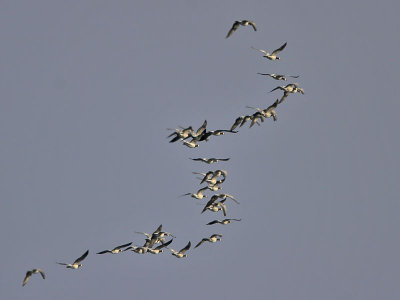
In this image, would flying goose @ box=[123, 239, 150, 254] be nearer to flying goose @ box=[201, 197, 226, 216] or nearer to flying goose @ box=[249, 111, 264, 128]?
flying goose @ box=[201, 197, 226, 216]

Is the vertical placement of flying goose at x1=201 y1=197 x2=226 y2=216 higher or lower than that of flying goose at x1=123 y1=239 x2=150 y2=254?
higher

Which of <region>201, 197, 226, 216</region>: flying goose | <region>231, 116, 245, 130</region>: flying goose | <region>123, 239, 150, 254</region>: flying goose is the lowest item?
<region>123, 239, 150, 254</region>: flying goose

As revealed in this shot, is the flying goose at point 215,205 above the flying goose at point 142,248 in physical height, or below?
above

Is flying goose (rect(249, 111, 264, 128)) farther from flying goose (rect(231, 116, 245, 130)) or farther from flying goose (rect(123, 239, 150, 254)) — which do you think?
flying goose (rect(123, 239, 150, 254))

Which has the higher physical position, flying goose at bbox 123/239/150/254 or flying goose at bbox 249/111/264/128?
flying goose at bbox 249/111/264/128

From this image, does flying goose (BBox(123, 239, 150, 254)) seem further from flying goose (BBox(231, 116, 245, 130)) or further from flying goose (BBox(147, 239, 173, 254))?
flying goose (BBox(231, 116, 245, 130))

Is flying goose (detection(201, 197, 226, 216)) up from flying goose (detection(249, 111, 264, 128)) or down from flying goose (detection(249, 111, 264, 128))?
down

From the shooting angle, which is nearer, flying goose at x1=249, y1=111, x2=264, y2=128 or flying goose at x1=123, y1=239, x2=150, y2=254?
flying goose at x1=123, y1=239, x2=150, y2=254

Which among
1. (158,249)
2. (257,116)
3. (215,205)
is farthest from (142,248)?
(257,116)

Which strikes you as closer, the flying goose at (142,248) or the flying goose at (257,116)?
the flying goose at (142,248)

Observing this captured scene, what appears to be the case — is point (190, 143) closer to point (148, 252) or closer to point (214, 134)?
point (214, 134)

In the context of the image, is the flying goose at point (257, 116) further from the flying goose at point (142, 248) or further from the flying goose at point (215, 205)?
the flying goose at point (142, 248)

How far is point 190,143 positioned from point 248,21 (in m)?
14.7

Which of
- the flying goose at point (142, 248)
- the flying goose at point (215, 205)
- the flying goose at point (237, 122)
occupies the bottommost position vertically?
the flying goose at point (142, 248)
